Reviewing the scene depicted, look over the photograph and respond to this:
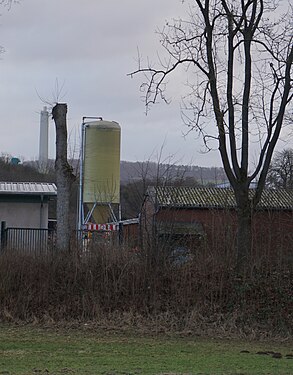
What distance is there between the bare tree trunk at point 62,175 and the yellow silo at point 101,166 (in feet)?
33.7

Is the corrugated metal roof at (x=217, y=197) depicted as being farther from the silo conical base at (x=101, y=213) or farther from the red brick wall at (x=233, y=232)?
the red brick wall at (x=233, y=232)

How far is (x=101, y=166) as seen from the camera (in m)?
34.6

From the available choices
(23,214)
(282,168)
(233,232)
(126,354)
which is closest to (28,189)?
(23,214)

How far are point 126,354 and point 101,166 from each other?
19772mm

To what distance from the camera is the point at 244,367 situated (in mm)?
13758

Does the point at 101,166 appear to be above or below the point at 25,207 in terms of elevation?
above

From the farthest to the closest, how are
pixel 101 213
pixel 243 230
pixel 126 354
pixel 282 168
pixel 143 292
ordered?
pixel 282 168, pixel 101 213, pixel 243 230, pixel 143 292, pixel 126 354

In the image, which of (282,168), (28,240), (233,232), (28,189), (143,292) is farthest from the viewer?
(282,168)

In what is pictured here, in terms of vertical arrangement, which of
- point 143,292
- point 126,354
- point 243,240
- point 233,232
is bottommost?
point 126,354

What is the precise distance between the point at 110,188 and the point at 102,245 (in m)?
13.0

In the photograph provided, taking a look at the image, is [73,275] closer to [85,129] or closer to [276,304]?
[276,304]

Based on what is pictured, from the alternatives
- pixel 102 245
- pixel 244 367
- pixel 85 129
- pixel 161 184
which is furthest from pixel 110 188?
pixel 244 367

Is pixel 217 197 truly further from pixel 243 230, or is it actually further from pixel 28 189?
pixel 243 230

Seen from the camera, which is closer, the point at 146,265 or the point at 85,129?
the point at 146,265
